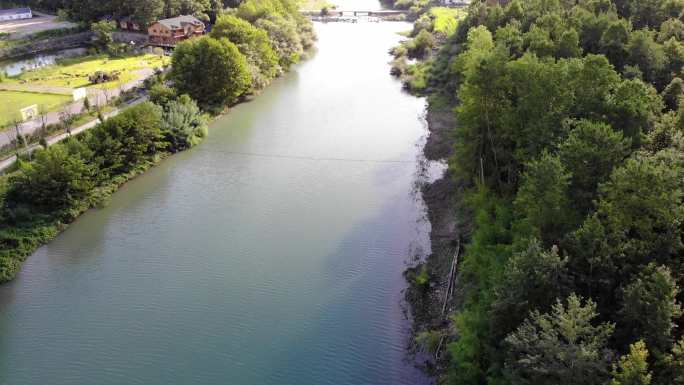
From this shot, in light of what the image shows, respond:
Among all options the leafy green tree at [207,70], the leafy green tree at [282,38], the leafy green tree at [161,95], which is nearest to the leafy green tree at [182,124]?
the leafy green tree at [161,95]

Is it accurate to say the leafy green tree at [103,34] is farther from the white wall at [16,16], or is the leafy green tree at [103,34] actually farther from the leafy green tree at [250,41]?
the white wall at [16,16]

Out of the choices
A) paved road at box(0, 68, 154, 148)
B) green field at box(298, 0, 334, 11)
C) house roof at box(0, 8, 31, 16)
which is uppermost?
green field at box(298, 0, 334, 11)

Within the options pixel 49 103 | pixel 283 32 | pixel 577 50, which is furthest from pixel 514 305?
pixel 283 32

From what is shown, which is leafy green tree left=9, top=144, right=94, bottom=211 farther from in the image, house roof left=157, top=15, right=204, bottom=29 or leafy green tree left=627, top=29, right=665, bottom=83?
house roof left=157, top=15, right=204, bottom=29

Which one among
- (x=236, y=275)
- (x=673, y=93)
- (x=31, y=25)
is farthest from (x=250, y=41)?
(x=31, y=25)

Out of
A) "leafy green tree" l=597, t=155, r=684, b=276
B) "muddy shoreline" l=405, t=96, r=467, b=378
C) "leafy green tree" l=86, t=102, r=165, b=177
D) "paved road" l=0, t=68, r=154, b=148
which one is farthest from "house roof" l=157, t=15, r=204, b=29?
"leafy green tree" l=597, t=155, r=684, b=276

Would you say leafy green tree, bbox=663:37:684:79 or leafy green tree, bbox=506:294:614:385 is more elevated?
leafy green tree, bbox=663:37:684:79
